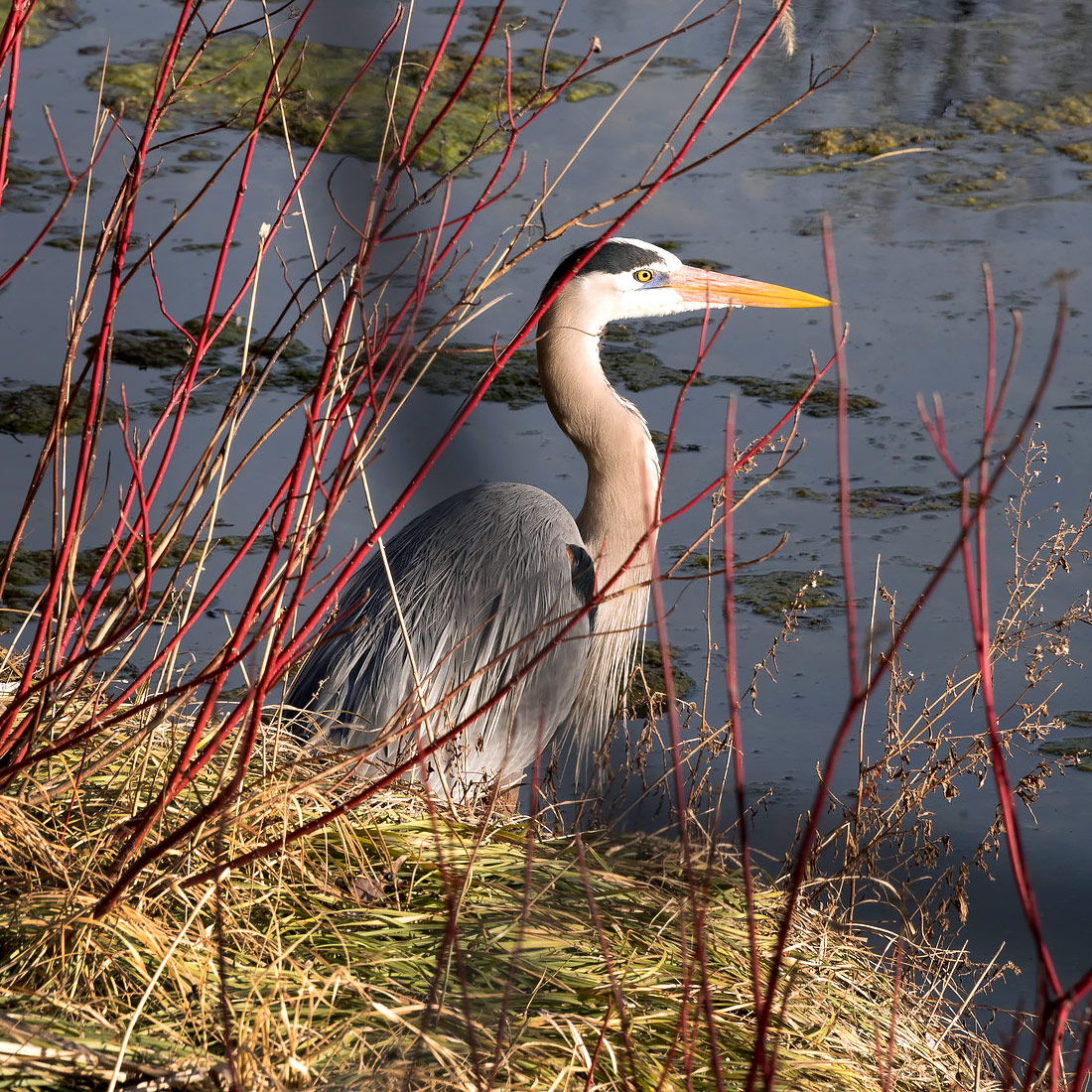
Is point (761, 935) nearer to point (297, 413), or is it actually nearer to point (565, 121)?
point (297, 413)

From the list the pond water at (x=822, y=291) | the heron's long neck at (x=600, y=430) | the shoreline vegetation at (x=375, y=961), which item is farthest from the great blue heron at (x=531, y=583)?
the shoreline vegetation at (x=375, y=961)

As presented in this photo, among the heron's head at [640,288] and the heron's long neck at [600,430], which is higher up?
the heron's head at [640,288]

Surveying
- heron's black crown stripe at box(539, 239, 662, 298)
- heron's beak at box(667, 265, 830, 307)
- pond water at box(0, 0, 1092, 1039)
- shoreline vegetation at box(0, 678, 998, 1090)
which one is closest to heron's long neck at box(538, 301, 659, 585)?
heron's black crown stripe at box(539, 239, 662, 298)

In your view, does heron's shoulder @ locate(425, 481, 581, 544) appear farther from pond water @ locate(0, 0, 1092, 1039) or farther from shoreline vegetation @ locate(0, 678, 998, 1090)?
shoreline vegetation @ locate(0, 678, 998, 1090)

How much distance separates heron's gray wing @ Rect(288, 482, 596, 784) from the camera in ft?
9.89

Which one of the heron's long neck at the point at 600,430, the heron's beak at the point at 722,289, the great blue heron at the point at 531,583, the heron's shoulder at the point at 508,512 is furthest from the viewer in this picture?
the heron's beak at the point at 722,289

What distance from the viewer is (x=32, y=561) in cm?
445

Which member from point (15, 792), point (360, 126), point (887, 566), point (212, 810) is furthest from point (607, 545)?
point (360, 126)

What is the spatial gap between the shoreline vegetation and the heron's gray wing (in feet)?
2.22

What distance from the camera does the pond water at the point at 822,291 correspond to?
3.77 m

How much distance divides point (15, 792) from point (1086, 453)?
4.04 m

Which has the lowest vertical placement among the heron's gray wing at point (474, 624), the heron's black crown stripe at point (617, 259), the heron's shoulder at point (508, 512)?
the heron's gray wing at point (474, 624)

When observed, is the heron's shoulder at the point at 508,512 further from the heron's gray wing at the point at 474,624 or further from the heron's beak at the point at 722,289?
the heron's beak at the point at 722,289

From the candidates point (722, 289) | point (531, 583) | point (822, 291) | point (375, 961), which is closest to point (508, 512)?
point (531, 583)
